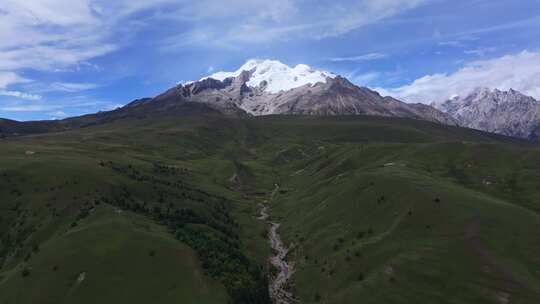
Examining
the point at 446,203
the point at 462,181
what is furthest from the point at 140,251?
the point at 462,181

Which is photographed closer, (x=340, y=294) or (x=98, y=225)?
(x=340, y=294)

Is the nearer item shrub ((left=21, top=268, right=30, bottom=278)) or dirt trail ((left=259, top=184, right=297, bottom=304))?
shrub ((left=21, top=268, right=30, bottom=278))

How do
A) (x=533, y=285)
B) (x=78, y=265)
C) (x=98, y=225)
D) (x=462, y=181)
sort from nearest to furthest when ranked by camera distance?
1. (x=533, y=285)
2. (x=78, y=265)
3. (x=98, y=225)
4. (x=462, y=181)

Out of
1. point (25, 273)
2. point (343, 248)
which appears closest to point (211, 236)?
point (343, 248)

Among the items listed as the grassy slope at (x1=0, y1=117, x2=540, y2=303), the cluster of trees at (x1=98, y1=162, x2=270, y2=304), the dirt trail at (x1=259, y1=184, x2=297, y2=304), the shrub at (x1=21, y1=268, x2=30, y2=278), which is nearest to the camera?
the grassy slope at (x1=0, y1=117, x2=540, y2=303)

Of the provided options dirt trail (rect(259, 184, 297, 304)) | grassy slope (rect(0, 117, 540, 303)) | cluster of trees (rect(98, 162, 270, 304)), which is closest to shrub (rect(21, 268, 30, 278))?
grassy slope (rect(0, 117, 540, 303))

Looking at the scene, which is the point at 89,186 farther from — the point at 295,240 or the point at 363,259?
the point at 363,259

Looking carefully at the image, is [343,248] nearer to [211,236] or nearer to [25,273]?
[211,236]

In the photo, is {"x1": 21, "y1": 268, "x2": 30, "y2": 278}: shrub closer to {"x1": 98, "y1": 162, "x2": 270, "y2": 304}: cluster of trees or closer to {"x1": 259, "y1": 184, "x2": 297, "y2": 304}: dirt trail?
{"x1": 98, "y1": 162, "x2": 270, "y2": 304}: cluster of trees

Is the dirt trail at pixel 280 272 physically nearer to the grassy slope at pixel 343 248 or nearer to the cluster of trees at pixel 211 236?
the cluster of trees at pixel 211 236
